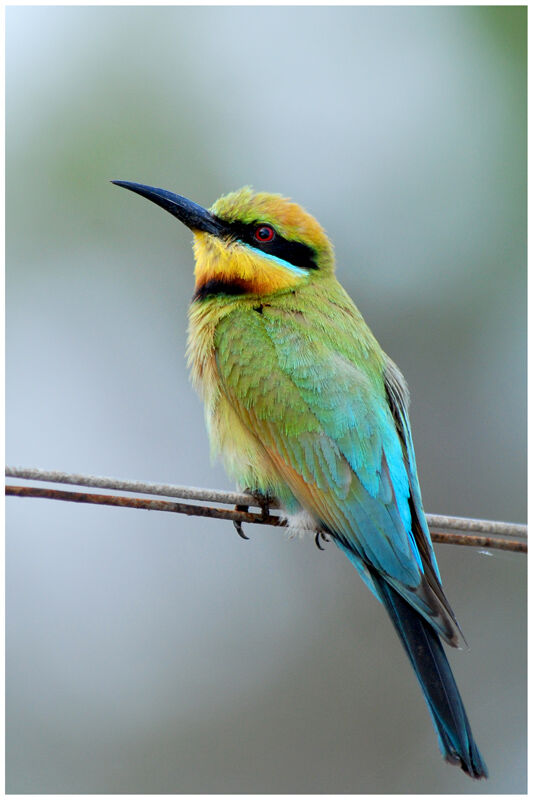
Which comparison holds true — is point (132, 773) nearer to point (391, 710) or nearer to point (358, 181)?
point (391, 710)

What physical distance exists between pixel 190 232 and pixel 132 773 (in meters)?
1.18

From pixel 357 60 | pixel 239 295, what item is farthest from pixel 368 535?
pixel 357 60

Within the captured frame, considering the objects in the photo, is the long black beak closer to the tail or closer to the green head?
the green head

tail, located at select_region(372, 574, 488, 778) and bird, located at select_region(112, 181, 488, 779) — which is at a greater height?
bird, located at select_region(112, 181, 488, 779)

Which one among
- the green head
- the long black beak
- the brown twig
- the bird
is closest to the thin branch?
the brown twig

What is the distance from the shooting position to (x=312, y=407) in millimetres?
1685

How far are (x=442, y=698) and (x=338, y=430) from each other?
0.50 metres

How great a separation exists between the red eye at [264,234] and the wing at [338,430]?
0.18 metres

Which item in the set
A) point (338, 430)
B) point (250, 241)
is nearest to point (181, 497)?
point (338, 430)

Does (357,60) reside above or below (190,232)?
above

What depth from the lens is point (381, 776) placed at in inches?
73.5

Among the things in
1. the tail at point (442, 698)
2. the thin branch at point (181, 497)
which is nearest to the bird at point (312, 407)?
the tail at point (442, 698)

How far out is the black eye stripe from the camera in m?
1.92

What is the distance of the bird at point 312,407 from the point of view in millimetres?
1471
